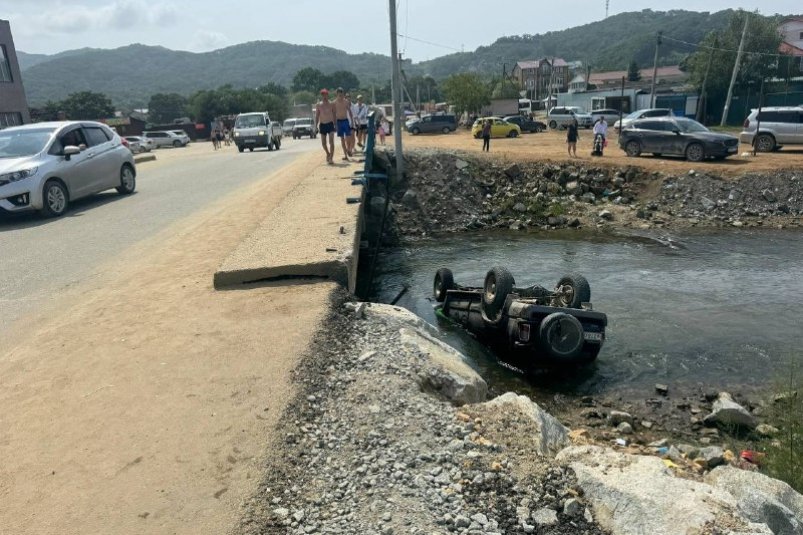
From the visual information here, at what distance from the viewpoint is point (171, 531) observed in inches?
113

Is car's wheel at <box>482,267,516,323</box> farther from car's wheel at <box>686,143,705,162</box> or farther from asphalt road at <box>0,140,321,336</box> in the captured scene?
car's wheel at <box>686,143,705,162</box>

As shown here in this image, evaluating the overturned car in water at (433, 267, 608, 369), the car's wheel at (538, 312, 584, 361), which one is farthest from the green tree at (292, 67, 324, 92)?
the car's wheel at (538, 312, 584, 361)

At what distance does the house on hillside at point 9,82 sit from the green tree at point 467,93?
34.9 meters

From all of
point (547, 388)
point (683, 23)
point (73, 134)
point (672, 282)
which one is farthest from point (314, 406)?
point (683, 23)

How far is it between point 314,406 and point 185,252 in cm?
504

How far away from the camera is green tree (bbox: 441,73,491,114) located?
184 ft

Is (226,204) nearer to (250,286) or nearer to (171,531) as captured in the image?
(250,286)

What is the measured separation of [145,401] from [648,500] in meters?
3.19

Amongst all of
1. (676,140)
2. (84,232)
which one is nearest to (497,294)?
(84,232)

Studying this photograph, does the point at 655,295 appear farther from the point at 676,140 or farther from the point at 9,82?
the point at 9,82

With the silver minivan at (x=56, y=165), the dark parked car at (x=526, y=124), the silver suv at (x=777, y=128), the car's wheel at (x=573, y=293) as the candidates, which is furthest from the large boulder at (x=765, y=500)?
the dark parked car at (x=526, y=124)

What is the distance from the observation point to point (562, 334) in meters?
7.15

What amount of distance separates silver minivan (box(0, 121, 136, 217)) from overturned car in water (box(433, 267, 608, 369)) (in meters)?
7.69

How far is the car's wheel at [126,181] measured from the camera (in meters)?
14.0
